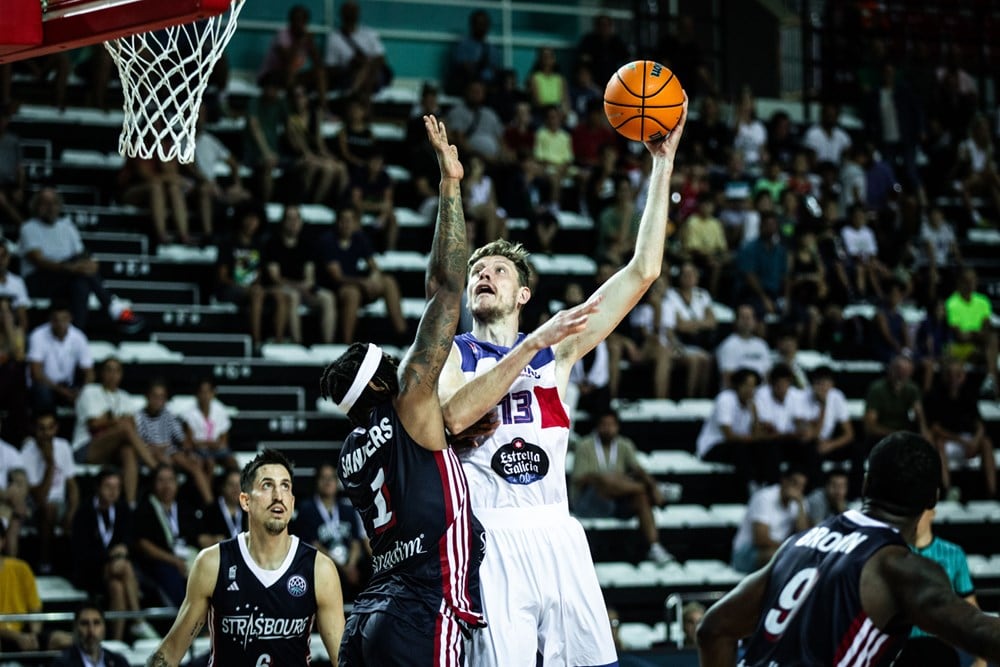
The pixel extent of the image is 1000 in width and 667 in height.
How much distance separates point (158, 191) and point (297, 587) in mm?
8790

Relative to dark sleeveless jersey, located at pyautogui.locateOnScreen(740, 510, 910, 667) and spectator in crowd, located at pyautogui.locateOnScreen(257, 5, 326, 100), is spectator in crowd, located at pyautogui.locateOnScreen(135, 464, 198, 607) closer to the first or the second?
spectator in crowd, located at pyautogui.locateOnScreen(257, 5, 326, 100)

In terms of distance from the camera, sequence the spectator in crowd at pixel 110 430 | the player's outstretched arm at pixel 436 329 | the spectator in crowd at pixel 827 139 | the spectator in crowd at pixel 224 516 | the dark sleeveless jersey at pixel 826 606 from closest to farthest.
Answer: the dark sleeveless jersey at pixel 826 606 → the player's outstretched arm at pixel 436 329 → the spectator in crowd at pixel 224 516 → the spectator in crowd at pixel 110 430 → the spectator in crowd at pixel 827 139

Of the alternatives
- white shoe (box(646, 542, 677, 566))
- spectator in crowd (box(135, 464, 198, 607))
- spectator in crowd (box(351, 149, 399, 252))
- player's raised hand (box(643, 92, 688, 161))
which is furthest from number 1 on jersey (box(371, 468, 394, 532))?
spectator in crowd (box(351, 149, 399, 252))

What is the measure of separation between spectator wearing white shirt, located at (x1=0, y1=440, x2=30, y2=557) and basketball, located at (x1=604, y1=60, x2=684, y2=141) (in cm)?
652

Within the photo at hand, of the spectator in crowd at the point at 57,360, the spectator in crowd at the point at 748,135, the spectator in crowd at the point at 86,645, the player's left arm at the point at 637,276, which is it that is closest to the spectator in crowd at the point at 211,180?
the spectator in crowd at the point at 57,360

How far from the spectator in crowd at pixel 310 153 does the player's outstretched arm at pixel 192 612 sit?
9356 mm

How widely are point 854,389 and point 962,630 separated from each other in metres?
12.7

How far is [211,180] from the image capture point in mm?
14969

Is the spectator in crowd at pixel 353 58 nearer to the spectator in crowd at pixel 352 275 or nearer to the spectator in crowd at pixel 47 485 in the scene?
the spectator in crowd at pixel 352 275

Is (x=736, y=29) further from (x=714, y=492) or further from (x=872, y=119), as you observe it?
(x=714, y=492)

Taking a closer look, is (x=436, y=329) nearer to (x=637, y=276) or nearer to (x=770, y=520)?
(x=637, y=276)

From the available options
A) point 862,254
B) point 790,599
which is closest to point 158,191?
point 862,254

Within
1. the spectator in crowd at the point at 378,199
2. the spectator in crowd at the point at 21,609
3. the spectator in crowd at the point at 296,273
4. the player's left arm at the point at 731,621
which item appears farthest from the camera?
A: the spectator in crowd at the point at 378,199

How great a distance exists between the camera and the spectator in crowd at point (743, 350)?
15.0 meters
